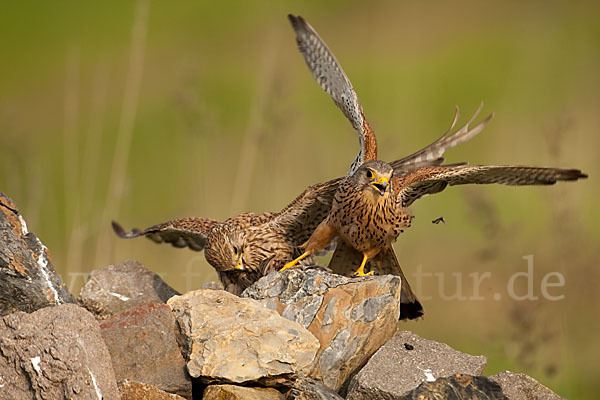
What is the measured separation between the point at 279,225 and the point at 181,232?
897 mm

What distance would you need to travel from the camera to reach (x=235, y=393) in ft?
13.5

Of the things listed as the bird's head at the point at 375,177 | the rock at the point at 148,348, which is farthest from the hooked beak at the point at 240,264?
the rock at the point at 148,348

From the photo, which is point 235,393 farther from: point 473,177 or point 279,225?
point 473,177

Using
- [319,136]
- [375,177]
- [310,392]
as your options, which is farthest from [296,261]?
[319,136]

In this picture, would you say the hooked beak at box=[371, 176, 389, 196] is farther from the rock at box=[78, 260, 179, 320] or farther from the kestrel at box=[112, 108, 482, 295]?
the rock at box=[78, 260, 179, 320]

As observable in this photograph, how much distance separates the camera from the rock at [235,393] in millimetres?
4113

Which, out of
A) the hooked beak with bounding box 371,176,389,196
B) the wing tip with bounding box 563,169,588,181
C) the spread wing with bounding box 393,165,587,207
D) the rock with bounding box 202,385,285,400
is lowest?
the rock with bounding box 202,385,285,400

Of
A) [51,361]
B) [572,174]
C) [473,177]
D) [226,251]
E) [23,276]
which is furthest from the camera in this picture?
[226,251]

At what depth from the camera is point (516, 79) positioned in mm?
12086

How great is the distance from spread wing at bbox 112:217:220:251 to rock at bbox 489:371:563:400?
2571mm

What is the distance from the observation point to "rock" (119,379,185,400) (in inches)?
163

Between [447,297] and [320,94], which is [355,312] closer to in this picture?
[447,297]

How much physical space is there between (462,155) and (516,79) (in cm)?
219

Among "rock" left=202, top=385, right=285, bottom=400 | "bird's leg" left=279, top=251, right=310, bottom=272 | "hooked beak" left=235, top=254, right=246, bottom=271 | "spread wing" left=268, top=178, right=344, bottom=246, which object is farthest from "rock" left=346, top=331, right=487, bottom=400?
"hooked beak" left=235, top=254, right=246, bottom=271
